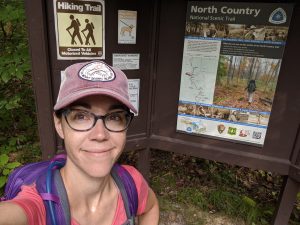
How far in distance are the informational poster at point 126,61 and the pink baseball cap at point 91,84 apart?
1.08 m

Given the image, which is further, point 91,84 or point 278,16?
point 278,16

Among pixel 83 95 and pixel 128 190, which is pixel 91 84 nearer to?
pixel 83 95

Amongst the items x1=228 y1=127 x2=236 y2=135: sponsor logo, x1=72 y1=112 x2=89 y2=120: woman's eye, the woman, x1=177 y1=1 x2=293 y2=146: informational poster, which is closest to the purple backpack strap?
the woman

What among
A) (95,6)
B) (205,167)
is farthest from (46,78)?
(205,167)

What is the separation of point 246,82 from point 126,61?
1.03m

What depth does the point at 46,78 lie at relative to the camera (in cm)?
209

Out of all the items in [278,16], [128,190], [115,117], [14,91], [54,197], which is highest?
[278,16]

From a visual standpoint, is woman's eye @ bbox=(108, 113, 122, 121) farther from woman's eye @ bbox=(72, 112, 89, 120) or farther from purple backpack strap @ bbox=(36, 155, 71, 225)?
purple backpack strap @ bbox=(36, 155, 71, 225)

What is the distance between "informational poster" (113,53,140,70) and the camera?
2324 millimetres

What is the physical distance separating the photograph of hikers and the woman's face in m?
1.36

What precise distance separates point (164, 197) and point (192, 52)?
1.83m

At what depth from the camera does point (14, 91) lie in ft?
13.9

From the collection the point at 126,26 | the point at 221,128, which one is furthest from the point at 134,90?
the point at 221,128

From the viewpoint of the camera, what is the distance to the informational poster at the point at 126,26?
2.23m
